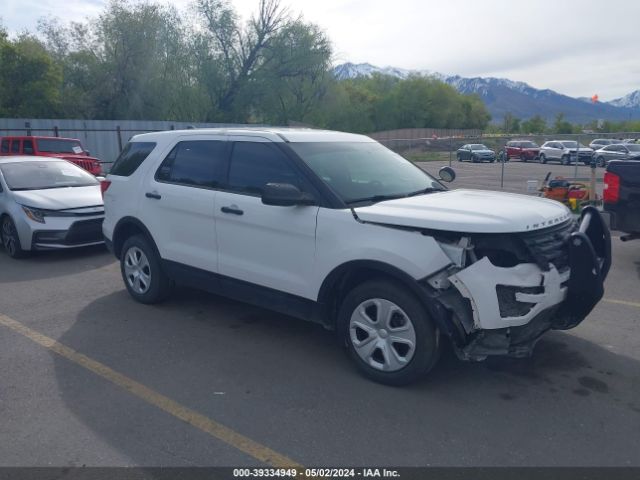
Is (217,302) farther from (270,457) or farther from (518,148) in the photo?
(518,148)

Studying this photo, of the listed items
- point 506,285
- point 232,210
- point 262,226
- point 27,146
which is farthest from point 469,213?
point 27,146

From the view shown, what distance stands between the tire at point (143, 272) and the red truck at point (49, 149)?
1229cm

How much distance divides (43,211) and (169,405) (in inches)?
222

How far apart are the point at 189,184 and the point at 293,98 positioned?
3371cm

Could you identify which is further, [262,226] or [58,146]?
[58,146]

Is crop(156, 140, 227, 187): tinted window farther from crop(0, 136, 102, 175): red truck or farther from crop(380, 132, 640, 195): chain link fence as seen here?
crop(380, 132, 640, 195): chain link fence

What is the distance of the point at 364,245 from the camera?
423 cm

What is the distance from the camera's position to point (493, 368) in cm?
457

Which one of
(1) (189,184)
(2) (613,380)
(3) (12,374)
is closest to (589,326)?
(2) (613,380)

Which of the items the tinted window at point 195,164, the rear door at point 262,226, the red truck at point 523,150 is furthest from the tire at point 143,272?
the red truck at point 523,150

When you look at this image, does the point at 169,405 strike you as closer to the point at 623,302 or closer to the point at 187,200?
the point at 187,200

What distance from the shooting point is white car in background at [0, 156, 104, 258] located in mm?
8469

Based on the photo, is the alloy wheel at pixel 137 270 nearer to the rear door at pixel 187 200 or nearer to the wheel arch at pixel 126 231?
the wheel arch at pixel 126 231

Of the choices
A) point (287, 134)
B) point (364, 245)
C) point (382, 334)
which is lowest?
point (382, 334)
